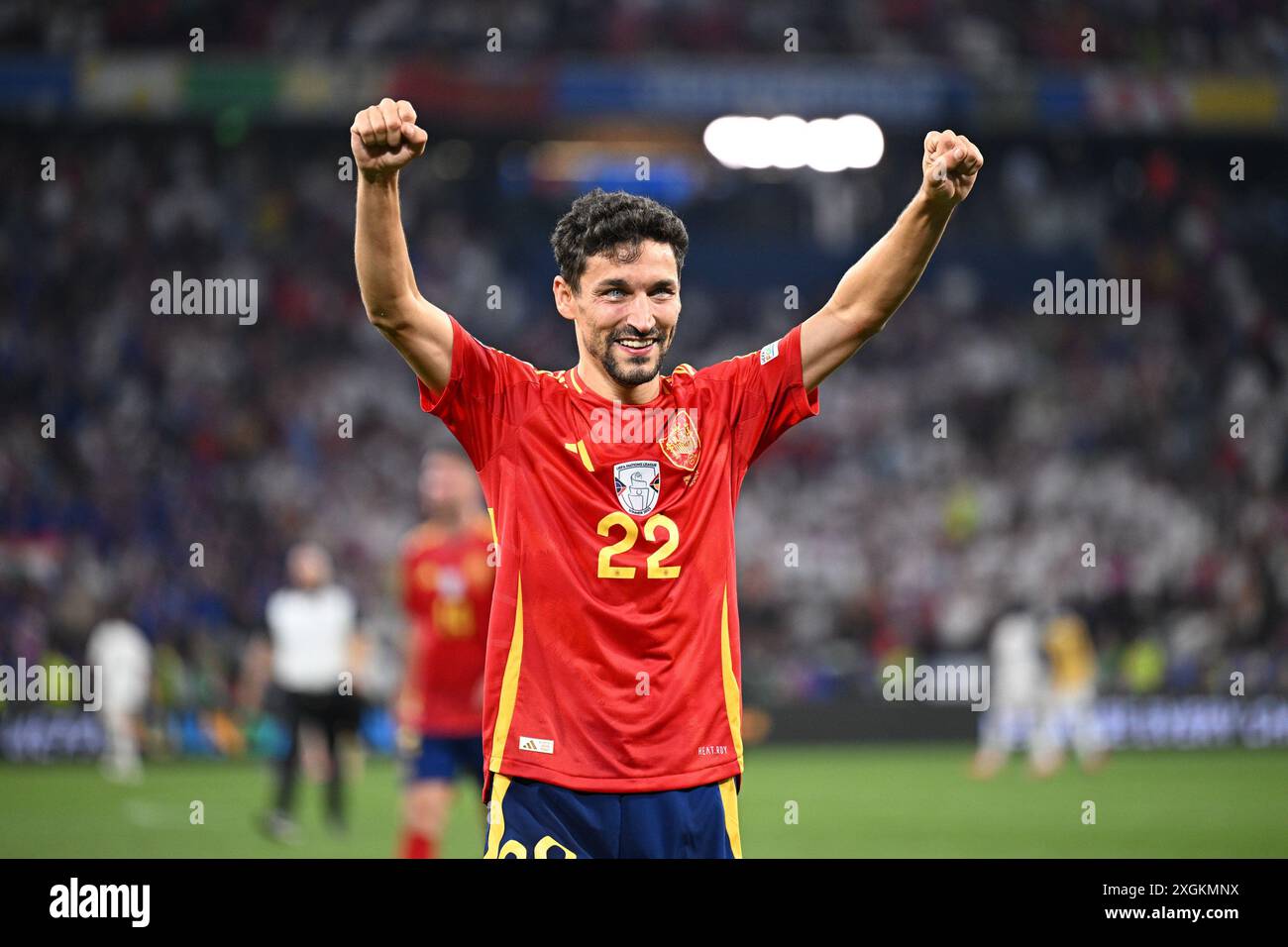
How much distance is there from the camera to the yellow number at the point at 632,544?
149 inches

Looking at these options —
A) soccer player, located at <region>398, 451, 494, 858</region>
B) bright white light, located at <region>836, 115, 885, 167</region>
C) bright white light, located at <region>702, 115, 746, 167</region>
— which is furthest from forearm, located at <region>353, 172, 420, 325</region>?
bright white light, located at <region>836, 115, 885, 167</region>

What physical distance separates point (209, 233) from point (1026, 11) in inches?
518

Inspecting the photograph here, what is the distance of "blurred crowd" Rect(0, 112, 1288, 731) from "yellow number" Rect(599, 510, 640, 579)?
15.6 metres

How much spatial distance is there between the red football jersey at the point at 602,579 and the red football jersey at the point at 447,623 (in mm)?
4968

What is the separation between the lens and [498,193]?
26203 millimetres

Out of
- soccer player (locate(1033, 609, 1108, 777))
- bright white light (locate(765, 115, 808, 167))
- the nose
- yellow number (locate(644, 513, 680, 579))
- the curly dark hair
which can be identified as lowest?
soccer player (locate(1033, 609, 1108, 777))

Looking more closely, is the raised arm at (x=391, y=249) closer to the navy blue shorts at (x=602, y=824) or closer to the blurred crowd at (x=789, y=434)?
the navy blue shorts at (x=602, y=824)

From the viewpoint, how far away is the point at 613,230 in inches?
155

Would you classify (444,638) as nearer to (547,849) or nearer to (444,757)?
(444,757)

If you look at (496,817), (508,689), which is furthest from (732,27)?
(496,817)

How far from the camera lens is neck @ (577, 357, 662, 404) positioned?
13.2 feet

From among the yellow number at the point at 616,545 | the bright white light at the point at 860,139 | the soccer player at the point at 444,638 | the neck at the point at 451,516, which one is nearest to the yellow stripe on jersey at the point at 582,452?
the yellow number at the point at 616,545

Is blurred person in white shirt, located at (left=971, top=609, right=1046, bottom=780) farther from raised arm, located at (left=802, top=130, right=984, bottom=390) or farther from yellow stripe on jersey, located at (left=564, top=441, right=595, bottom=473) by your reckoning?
yellow stripe on jersey, located at (left=564, top=441, right=595, bottom=473)

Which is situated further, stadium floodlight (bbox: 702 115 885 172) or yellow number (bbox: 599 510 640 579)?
→ stadium floodlight (bbox: 702 115 885 172)
